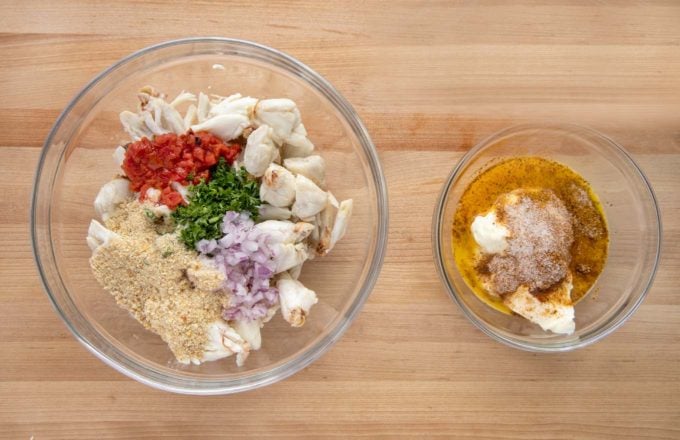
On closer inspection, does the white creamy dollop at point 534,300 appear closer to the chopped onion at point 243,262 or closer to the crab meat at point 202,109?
the chopped onion at point 243,262

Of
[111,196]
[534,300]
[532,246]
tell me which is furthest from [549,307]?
[111,196]

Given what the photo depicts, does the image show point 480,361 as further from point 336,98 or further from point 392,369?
point 336,98

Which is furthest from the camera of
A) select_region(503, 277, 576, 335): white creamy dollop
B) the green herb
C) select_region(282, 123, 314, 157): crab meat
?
select_region(503, 277, 576, 335): white creamy dollop

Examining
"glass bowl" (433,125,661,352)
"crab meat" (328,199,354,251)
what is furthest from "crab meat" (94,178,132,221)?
"glass bowl" (433,125,661,352)

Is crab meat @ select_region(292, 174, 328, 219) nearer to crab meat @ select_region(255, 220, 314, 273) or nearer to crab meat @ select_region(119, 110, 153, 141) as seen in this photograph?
crab meat @ select_region(255, 220, 314, 273)

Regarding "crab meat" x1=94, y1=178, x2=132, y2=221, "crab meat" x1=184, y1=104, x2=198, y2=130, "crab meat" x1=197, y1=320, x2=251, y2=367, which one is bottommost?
"crab meat" x1=197, y1=320, x2=251, y2=367
